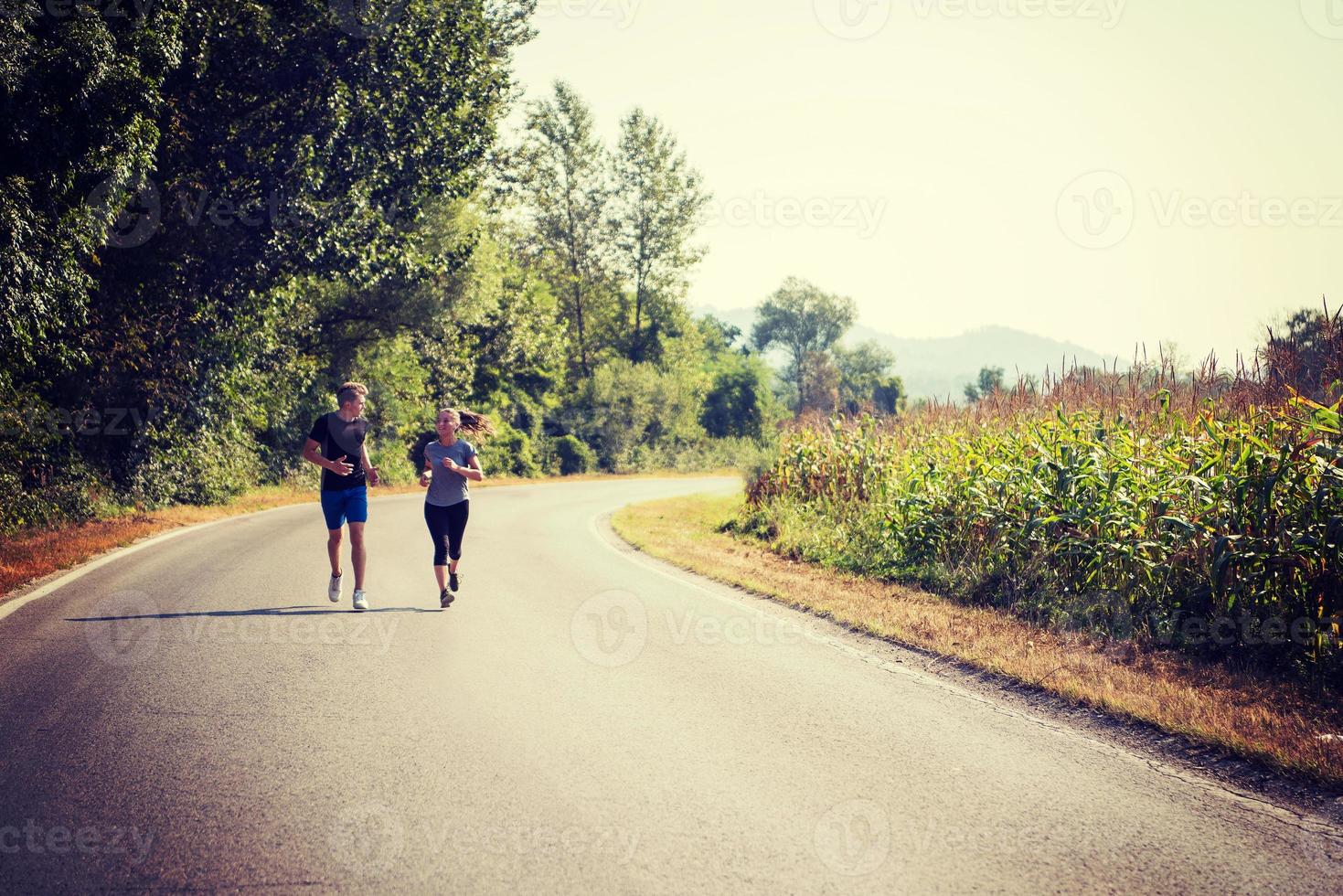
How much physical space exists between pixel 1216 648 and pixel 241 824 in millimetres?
6668

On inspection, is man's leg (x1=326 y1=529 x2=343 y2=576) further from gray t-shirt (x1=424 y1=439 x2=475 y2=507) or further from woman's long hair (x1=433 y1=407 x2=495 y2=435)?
woman's long hair (x1=433 y1=407 x2=495 y2=435)

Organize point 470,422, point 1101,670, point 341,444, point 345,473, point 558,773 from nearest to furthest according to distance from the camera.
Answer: point 558,773
point 1101,670
point 345,473
point 341,444
point 470,422

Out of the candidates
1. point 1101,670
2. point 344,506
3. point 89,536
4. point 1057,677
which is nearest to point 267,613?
point 344,506

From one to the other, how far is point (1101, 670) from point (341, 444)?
270 inches

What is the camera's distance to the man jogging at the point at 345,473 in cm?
829

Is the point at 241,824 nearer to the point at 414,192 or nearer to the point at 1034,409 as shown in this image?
the point at 1034,409

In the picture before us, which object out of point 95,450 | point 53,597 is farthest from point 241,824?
point 95,450

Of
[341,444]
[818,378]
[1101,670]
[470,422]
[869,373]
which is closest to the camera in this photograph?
A: [1101,670]

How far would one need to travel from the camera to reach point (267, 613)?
8.05m

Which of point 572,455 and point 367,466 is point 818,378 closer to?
point 572,455

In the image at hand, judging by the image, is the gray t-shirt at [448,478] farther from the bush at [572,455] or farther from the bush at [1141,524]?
the bush at [572,455]

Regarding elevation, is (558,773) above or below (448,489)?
below

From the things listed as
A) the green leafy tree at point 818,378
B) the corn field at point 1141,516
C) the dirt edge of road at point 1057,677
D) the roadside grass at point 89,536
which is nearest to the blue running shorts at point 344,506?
the roadside grass at point 89,536

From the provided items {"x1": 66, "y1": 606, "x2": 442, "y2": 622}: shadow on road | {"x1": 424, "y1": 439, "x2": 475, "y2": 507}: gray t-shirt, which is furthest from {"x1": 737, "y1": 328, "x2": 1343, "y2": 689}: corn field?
{"x1": 66, "y1": 606, "x2": 442, "y2": 622}: shadow on road
